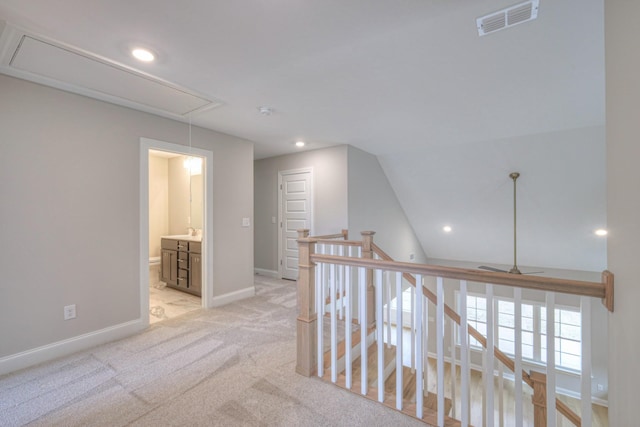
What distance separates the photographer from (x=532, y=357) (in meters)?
5.77

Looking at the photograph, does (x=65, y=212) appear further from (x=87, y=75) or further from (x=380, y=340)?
(x=380, y=340)

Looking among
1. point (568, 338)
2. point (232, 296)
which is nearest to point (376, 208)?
point (232, 296)

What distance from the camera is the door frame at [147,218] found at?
120 inches

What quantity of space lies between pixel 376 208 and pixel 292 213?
1.58 meters

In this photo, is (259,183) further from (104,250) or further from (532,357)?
(532,357)

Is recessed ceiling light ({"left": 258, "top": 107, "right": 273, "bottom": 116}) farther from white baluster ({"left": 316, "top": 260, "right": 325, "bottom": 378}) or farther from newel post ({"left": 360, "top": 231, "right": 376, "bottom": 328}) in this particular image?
white baluster ({"left": 316, "top": 260, "right": 325, "bottom": 378})

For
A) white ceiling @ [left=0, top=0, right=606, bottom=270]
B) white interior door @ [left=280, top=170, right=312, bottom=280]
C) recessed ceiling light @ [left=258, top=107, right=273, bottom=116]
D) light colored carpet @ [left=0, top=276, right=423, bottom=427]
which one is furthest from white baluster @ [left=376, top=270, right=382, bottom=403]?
white interior door @ [left=280, top=170, right=312, bottom=280]

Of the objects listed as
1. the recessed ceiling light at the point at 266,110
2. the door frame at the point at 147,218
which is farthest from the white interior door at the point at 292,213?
the recessed ceiling light at the point at 266,110

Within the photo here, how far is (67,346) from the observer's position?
2.51 metres

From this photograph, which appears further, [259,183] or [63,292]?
[259,183]

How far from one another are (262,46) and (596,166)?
4.66 m

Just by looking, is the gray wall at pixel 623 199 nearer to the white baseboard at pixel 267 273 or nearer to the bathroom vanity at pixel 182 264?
the bathroom vanity at pixel 182 264

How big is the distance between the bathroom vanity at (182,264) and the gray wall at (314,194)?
1.53 m

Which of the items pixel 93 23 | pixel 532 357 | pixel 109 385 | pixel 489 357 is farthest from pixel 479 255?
pixel 93 23
